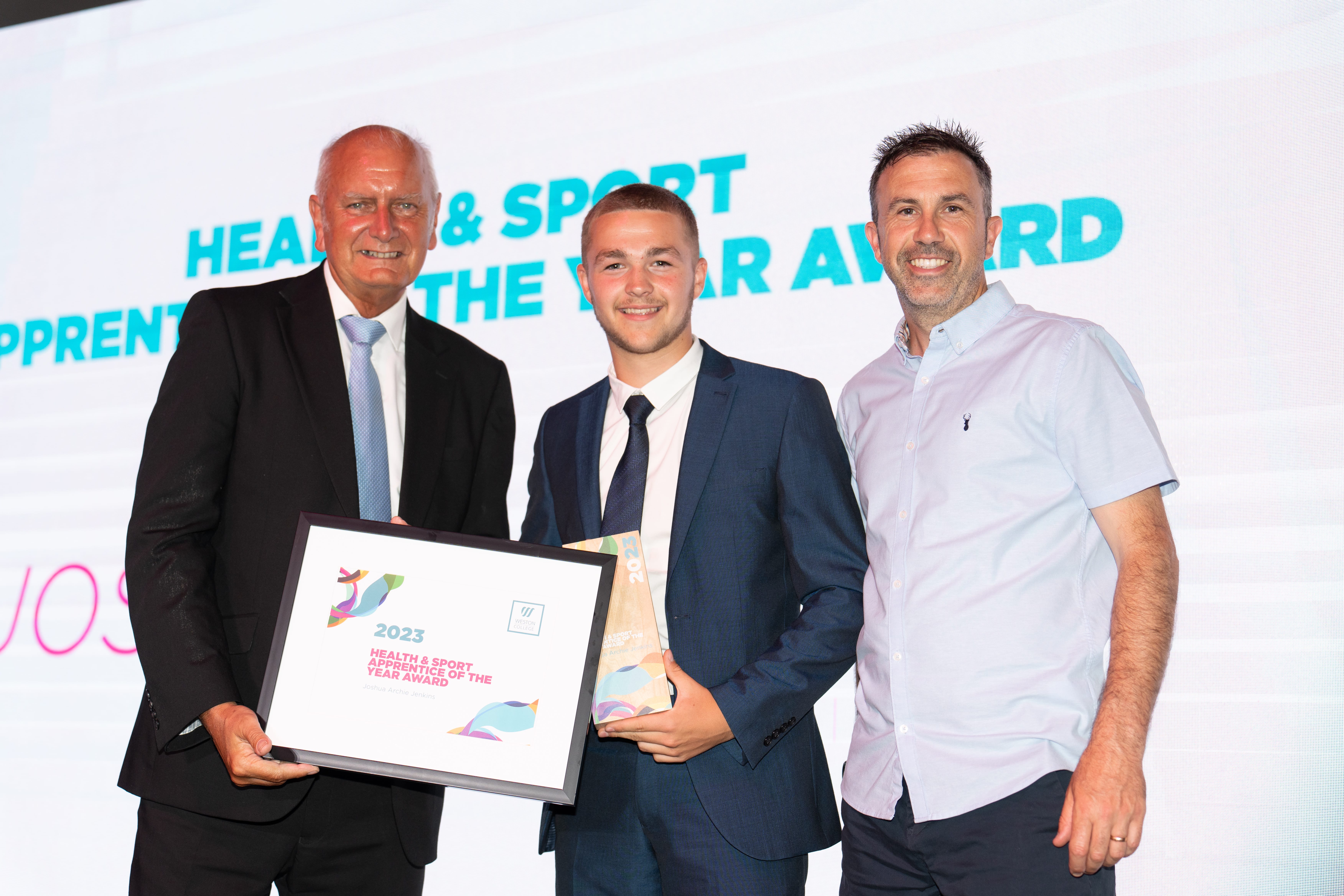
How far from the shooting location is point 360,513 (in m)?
1.99

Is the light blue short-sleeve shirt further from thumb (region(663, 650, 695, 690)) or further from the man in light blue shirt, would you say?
thumb (region(663, 650, 695, 690))

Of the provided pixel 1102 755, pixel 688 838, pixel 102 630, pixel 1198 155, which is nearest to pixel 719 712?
pixel 688 838

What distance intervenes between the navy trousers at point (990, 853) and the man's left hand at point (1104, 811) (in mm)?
55

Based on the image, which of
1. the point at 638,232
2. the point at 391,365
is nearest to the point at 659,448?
the point at 638,232

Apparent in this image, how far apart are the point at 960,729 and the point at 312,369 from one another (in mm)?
1322

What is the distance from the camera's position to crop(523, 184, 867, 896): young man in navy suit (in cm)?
174

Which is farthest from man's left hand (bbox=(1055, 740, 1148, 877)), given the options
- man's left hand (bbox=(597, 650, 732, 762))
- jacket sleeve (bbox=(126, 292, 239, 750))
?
jacket sleeve (bbox=(126, 292, 239, 750))

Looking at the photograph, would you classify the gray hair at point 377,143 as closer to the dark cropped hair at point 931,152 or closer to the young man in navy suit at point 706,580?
A: the young man in navy suit at point 706,580

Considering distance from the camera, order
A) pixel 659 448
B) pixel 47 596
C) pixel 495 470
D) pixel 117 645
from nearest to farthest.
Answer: pixel 659 448
pixel 495 470
pixel 117 645
pixel 47 596

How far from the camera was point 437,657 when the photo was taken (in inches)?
69.6

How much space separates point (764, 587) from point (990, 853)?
1.79 ft

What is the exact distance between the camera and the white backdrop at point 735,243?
236 centimetres

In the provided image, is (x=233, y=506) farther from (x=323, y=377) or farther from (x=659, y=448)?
(x=659, y=448)

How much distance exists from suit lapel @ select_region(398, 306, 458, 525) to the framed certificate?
28cm
